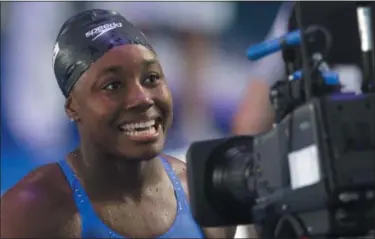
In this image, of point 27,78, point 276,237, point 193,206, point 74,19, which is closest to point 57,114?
point 27,78

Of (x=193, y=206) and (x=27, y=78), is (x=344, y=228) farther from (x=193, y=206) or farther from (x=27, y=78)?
(x=27, y=78)

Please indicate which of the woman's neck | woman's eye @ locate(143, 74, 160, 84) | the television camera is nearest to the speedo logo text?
woman's eye @ locate(143, 74, 160, 84)

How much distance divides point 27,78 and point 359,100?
1176mm

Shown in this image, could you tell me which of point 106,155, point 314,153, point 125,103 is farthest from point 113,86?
point 314,153

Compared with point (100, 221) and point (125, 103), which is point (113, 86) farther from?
point (100, 221)

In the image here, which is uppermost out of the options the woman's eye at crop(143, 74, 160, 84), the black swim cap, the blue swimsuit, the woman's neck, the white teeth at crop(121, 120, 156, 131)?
the black swim cap

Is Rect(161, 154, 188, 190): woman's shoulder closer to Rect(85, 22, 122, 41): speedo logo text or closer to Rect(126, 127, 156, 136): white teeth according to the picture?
Rect(126, 127, 156, 136): white teeth

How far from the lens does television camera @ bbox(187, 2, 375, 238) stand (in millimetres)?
726

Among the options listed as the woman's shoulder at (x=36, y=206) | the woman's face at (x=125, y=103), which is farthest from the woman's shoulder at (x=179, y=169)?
the woman's shoulder at (x=36, y=206)

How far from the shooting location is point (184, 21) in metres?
1.87

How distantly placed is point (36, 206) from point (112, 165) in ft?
0.57

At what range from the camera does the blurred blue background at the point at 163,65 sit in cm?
174

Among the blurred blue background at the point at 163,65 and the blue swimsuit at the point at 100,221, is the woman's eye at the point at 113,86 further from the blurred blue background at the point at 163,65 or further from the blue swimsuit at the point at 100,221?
the blurred blue background at the point at 163,65

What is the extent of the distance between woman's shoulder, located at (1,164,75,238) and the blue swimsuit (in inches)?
0.8
